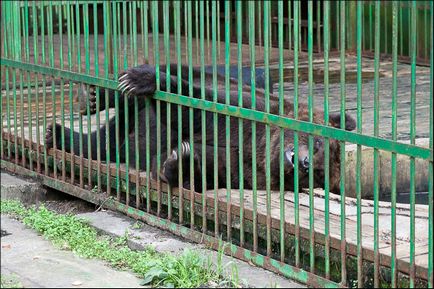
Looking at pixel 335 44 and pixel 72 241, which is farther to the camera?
pixel 335 44

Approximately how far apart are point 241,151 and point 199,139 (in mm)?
930

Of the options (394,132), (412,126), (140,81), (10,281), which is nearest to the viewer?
(412,126)

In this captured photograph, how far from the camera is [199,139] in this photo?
6523 mm

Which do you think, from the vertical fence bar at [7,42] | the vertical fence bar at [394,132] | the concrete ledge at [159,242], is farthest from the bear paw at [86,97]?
the vertical fence bar at [394,132]

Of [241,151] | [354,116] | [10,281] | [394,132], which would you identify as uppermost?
[394,132]

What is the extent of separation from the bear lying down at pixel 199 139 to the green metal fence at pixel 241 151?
0.04 feet

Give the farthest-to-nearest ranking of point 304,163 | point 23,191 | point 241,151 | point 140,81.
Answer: point 23,191 < point 140,81 < point 304,163 < point 241,151

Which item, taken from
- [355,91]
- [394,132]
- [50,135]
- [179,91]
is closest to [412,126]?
[394,132]

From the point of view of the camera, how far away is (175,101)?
604cm

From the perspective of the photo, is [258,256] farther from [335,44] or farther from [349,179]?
[335,44]

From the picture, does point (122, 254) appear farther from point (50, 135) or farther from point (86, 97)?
point (50, 135)

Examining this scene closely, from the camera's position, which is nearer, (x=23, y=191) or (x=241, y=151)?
(x=241, y=151)

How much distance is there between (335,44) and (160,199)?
8.94 meters

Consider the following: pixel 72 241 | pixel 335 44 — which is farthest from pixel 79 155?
pixel 335 44
